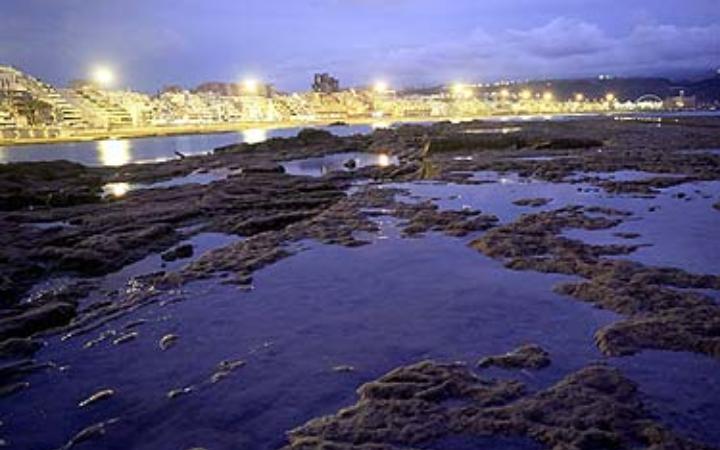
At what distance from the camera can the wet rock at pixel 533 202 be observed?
20723mm

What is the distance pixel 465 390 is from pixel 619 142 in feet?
166

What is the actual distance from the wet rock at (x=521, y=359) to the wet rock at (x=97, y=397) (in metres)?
4.97

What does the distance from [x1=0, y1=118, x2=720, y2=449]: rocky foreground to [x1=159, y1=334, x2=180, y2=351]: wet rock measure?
0.06m

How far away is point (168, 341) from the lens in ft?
30.5

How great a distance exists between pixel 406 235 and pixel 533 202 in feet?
22.5

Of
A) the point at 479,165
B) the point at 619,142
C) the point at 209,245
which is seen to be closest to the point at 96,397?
the point at 209,245

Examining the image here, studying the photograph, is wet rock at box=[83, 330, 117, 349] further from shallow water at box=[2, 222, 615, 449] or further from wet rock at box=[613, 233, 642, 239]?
wet rock at box=[613, 233, 642, 239]

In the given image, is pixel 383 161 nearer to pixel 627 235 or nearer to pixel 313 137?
pixel 313 137

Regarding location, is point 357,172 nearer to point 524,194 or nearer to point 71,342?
point 524,194

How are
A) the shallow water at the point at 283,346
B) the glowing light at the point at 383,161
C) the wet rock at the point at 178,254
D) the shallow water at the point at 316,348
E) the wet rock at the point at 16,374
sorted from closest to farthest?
1. the shallow water at the point at 316,348
2. the shallow water at the point at 283,346
3. the wet rock at the point at 16,374
4. the wet rock at the point at 178,254
5. the glowing light at the point at 383,161

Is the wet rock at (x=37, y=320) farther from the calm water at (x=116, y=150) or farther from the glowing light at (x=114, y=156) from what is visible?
the calm water at (x=116, y=150)

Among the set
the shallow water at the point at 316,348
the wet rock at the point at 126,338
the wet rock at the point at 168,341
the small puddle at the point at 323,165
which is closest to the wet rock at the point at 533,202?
the shallow water at the point at 316,348

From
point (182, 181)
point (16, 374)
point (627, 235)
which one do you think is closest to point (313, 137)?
point (182, 181)

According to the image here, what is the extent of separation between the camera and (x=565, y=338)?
8391mm
